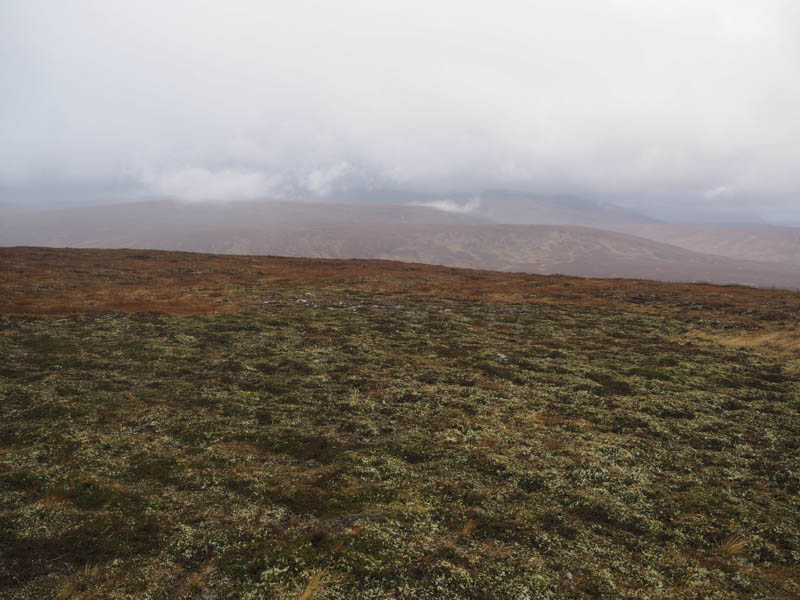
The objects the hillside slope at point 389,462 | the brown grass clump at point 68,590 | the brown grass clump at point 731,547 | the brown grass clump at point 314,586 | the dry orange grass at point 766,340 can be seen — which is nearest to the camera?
the brown grass clump at point 68,590

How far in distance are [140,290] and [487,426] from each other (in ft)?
130

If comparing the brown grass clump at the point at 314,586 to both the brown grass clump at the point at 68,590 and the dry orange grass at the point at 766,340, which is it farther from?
the dry orange grass at the point at 766,340

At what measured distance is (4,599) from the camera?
675 centimetres

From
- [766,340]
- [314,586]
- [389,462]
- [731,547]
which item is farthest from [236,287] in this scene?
[766,340]

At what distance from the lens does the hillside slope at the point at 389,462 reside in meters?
7.88

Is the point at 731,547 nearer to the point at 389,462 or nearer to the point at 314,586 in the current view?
the point at 389,462

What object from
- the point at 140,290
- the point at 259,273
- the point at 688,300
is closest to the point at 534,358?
the point at 688,300

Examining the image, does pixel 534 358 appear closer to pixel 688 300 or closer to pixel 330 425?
pixel 330 425

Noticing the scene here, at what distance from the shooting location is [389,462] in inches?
472

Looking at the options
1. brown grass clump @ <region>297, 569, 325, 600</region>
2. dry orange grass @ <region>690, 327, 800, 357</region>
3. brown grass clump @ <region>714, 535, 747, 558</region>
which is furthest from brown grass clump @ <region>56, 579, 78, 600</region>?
dry orange grass @ <region>690, 327, 800, 357</region>

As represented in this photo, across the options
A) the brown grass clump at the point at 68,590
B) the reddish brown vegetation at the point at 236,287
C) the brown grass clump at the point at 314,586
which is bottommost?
the brown grass clump at the point at 314,586

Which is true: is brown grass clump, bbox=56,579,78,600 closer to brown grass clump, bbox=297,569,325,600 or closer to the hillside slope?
the hillside slope

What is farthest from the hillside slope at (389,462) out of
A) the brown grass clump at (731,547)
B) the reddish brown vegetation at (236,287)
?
the reddish brown vegetation at (236,287)

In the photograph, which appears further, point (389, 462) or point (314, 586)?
point (389, 462)
